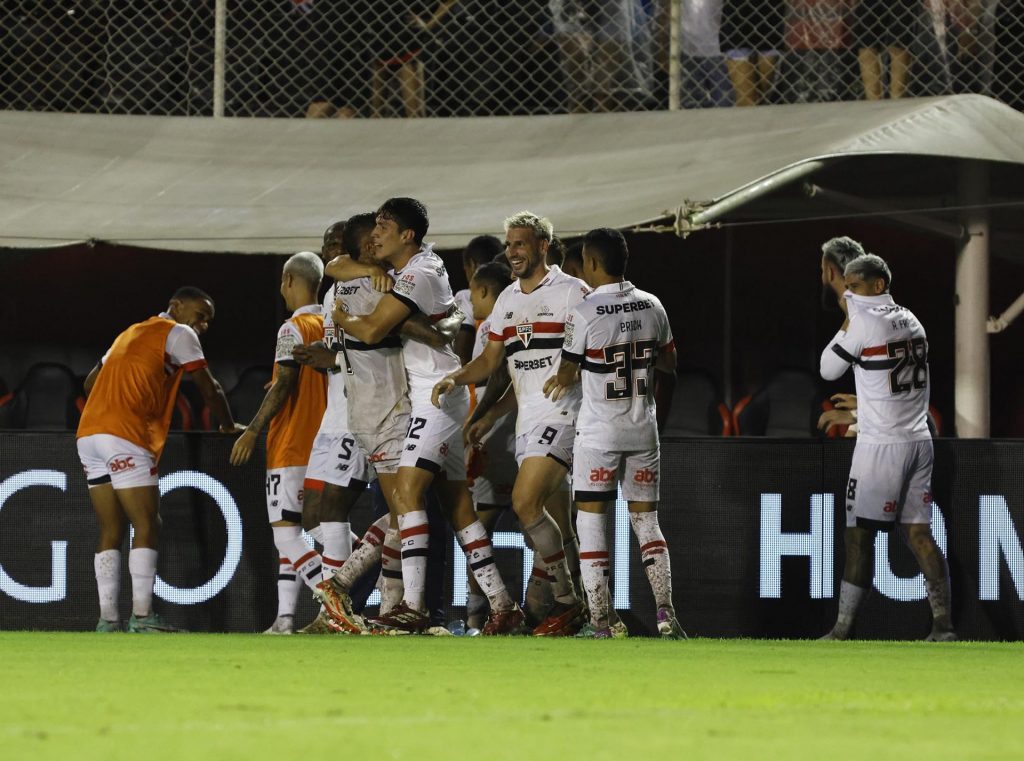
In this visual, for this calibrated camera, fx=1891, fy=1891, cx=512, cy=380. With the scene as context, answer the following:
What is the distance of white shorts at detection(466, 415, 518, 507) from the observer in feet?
30.0

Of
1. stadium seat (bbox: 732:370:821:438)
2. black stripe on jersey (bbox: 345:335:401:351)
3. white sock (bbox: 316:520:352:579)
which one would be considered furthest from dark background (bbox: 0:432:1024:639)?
stadium seat (bbox: 732:370:821:438)

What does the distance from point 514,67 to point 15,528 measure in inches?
214

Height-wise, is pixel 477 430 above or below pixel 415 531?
above

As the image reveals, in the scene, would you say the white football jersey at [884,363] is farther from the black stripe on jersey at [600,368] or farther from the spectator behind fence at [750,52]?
the spectator behind fence at [750,52]

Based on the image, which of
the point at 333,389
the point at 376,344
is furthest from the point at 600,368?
the point at 333,389

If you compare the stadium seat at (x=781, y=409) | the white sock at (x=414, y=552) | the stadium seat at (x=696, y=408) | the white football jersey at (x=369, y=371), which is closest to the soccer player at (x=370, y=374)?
the white football jersey at (x=369, y=371)

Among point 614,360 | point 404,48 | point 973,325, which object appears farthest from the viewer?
point 404,48

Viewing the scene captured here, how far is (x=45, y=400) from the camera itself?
43.5ft

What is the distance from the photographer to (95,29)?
45.2ft

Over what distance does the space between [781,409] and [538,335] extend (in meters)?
4.45

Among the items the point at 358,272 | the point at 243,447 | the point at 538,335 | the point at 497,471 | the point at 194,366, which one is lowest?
the point at 497,471

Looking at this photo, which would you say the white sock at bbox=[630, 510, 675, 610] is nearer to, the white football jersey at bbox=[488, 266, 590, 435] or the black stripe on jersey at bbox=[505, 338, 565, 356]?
the white football jersey at bbox=[488, 266, 590, 435]

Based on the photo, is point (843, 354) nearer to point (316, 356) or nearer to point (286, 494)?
point (316, 356)

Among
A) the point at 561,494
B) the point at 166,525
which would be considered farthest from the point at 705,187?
the point at 166,525
